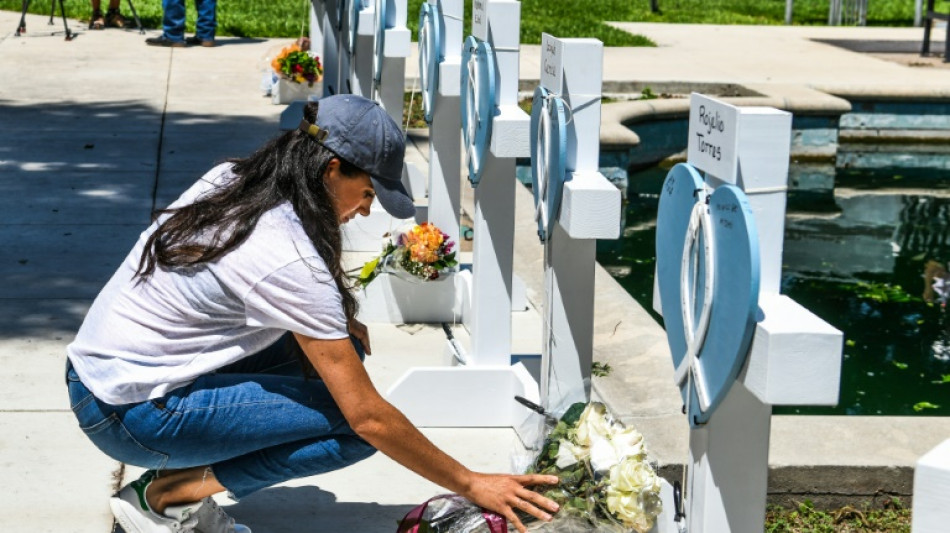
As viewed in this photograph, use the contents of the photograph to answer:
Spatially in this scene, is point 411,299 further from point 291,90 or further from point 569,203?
point 291,90

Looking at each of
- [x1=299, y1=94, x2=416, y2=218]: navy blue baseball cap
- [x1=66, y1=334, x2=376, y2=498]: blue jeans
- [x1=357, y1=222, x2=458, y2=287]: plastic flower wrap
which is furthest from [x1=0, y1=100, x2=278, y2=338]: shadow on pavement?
[x1=299, y1=94, x2=416, y2=218]: navy blue baseball cap

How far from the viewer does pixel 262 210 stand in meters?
2.95

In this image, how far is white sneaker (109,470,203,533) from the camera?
328 cm

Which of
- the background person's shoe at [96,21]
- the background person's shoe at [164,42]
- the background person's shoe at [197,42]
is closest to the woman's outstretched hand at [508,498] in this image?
the background person's shoe at [164,42]

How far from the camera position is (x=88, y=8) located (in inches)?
590

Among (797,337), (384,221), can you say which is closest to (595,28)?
(384,221)

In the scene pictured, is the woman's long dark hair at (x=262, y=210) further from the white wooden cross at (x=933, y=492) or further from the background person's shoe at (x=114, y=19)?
the background person's shoe at (x=114, y=19)

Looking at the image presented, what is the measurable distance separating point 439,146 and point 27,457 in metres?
2.18

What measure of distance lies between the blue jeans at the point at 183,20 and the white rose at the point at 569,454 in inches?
399

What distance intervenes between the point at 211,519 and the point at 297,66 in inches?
271

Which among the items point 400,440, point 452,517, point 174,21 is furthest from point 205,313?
point 174,21

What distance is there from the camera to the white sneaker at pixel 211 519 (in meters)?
3.32

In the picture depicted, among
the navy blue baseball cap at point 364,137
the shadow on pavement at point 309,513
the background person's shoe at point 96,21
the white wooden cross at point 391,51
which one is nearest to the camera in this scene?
the navy blue baseball cap at point 364,137

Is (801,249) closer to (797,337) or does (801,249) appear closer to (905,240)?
(905,240)
